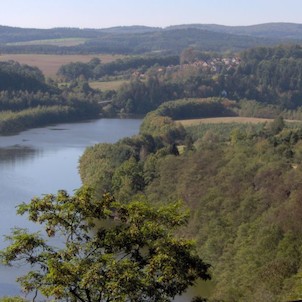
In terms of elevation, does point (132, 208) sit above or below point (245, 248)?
above

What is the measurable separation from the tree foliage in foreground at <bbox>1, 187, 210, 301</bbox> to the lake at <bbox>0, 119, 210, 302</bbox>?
357 inches

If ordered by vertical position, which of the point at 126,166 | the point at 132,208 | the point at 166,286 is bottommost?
the point at 126,166

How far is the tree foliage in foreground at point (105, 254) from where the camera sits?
216 inches

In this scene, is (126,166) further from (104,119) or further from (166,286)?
(104,119)

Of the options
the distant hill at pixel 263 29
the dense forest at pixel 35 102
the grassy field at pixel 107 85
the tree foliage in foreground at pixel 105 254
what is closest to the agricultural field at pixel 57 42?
the grassy field at pixel 107 85

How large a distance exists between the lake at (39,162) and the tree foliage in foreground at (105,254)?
9.07 metres

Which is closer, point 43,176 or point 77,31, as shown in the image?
point 43,176

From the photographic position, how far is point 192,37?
134 m

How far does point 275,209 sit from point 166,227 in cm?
1124

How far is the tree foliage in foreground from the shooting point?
550 cm

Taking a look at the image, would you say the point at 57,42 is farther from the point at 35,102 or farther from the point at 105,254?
the point at 105,254

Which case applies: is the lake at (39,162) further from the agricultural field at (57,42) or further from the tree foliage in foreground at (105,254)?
the agricultural field at (57,42)

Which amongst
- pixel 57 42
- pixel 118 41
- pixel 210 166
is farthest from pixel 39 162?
pixel 118 41

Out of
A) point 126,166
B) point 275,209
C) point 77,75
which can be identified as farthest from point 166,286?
point 77,75
